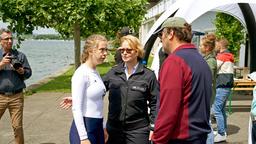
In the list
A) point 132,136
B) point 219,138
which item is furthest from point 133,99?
point 219,138

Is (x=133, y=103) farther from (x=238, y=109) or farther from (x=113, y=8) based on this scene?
(x=113, y=8)

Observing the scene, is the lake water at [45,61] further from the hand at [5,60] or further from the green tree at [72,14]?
the hand at [5,60]

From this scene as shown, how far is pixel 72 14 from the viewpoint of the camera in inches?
538

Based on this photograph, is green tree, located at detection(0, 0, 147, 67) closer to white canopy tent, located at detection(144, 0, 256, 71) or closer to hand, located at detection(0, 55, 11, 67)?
white canopy tent, located at detection(144, 0, 256, 71)

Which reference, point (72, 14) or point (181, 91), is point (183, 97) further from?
point (72, 14)

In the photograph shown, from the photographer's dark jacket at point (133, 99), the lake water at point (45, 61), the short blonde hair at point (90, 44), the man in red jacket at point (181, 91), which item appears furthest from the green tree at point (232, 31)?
the man in red jacket at point (181, 91)

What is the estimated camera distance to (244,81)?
10953 mm

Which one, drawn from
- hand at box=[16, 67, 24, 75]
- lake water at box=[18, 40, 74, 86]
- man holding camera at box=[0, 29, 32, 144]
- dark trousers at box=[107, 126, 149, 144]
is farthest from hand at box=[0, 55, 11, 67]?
lake water at box=[18, 40, 74, 86]

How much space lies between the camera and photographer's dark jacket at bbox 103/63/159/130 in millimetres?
3971

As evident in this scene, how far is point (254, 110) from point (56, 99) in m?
8.47

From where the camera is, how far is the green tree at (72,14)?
1367 centimetres

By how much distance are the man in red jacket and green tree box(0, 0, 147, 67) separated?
34.5 feet

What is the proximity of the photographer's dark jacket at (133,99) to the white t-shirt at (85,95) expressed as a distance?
0.67 feet

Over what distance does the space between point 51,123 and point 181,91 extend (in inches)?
248
